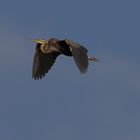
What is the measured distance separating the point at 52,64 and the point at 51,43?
779 mm

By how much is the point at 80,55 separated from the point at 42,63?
11.8 ft

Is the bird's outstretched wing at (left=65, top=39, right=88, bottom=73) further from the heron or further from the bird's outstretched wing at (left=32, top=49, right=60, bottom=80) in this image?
the bird's outstretched wing at (left=32, top=49, right=60, bottom=80)

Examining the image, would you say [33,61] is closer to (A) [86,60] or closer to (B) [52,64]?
(B) [52,64]

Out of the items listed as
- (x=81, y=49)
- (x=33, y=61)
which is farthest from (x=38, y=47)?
(x=81, y=49)

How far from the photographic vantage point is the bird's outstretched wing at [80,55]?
3575 centimetres

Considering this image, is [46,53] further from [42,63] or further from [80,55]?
[80,55]

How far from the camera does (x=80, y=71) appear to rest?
115ft

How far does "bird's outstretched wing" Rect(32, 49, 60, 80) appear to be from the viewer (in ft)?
131

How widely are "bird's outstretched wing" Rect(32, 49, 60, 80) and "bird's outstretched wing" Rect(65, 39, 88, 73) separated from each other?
88.3 inches

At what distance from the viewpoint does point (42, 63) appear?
3984 centimetres

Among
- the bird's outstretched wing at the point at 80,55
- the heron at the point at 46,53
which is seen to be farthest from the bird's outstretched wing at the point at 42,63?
the bird's outstretched wing at the point at 80,55

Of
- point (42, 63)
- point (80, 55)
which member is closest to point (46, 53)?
point (42, 63)

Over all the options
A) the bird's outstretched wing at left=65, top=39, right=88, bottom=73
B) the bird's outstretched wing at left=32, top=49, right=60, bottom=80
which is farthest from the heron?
the bird's outstretched wing at left=65, top=39, right=88, bottom=73

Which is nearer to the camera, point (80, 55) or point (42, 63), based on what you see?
point (80, 55)
